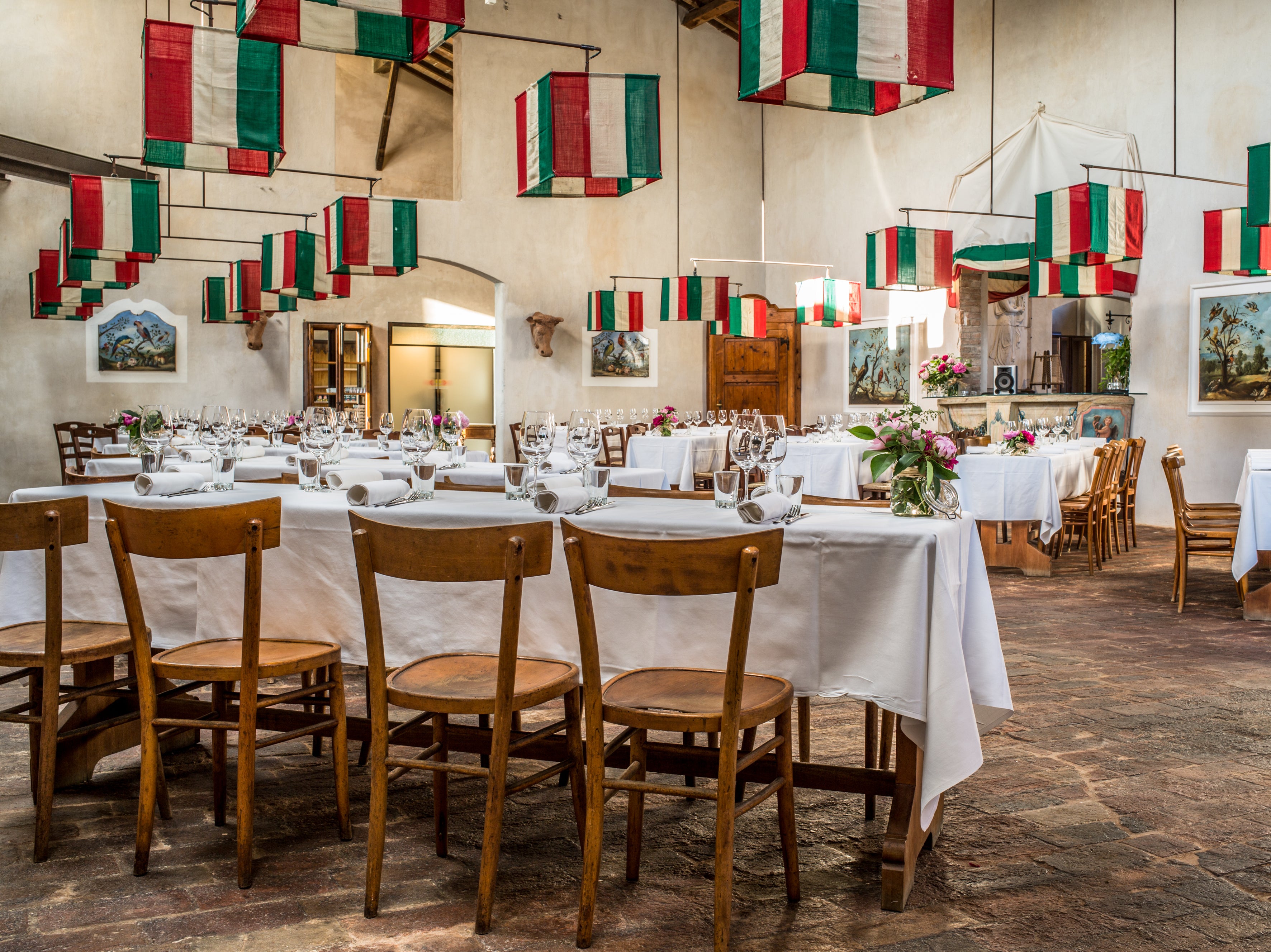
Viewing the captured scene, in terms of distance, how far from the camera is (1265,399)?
9.34 m

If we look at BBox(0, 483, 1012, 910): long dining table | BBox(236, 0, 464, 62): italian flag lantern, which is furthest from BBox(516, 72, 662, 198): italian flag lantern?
BBox(0, 483, 1012, 910): long dining table

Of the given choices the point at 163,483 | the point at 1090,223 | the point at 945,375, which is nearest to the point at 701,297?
the point at 945,375

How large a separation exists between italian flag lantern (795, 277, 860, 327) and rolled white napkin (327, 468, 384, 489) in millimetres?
7219

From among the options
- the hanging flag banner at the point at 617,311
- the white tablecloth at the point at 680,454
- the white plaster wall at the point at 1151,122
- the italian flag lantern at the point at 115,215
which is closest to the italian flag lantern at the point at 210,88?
the italian flag lantern at the point at 115,215

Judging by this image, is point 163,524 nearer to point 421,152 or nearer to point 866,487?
point 866,487

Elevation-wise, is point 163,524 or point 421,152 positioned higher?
point 421,152

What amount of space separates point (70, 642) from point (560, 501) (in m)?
1.31

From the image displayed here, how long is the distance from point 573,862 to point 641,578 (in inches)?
35.3

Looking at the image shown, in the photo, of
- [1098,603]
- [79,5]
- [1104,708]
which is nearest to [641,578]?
[1104,708]

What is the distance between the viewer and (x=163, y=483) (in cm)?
304

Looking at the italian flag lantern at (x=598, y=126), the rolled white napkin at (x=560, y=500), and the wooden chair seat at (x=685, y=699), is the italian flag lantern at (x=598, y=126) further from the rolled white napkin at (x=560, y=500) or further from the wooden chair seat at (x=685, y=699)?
the wooden chair seat at (x=685, y=699)

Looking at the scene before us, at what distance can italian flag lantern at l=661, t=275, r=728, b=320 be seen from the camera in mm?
11461

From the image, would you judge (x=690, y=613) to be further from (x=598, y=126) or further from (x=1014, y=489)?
(x=1014, y=489)

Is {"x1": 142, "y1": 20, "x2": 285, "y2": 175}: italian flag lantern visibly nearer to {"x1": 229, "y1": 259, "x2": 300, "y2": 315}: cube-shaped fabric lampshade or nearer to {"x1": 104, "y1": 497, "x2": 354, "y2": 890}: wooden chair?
{"x1": 104, "y1": 497, "x2": 354, "y2": 890}: wooden chair
